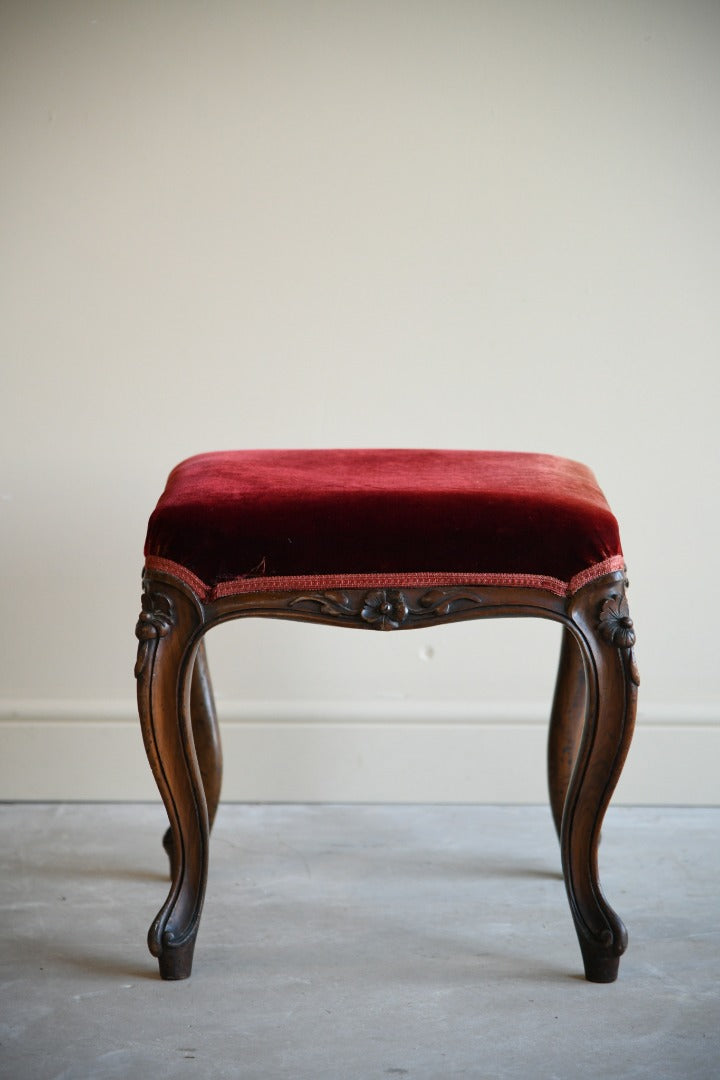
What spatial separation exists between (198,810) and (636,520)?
0.86m

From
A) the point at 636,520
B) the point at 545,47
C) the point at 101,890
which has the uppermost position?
the point at 545,47

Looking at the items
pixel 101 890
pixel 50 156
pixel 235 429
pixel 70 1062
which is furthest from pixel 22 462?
pixel 70 1062

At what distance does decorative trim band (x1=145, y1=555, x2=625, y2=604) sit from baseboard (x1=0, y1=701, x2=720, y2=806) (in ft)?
2.09

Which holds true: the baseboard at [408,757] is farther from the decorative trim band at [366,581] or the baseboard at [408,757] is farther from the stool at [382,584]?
the decorative trim band at [366,581]

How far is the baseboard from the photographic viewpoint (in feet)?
5.51

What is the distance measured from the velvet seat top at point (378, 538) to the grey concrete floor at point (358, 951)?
1.39ft

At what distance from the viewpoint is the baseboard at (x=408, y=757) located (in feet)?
5.51

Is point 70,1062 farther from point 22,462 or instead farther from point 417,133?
point 417,133

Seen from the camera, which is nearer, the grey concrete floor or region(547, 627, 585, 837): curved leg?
the grey concrete floor

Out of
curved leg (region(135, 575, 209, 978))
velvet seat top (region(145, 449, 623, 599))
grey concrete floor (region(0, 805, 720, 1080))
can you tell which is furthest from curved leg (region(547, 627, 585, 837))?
curved leg (region(135, 575, 209, 978))

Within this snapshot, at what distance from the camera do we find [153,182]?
1595 mm

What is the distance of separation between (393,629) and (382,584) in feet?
0.16

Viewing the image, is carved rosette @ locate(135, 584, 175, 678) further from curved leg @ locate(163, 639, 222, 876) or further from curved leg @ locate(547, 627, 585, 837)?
curved leg @ locate(547, 627, 585, 837)

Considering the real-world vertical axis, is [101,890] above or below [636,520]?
below
